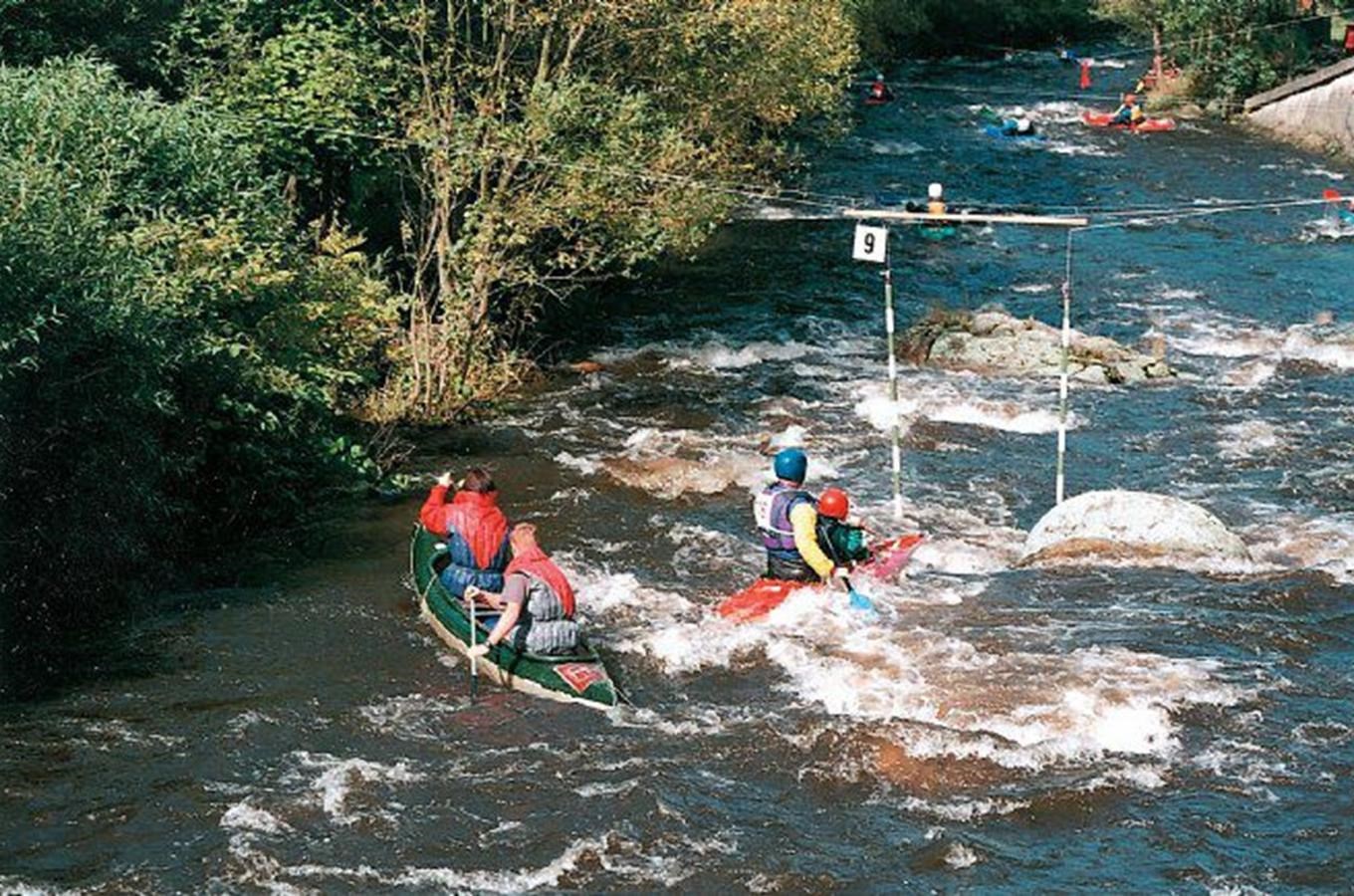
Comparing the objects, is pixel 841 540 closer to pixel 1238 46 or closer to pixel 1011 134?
pixel 1011 134

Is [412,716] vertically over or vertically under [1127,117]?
under

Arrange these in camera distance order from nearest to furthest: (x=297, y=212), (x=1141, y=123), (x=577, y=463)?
(x=577, y=463) → (x=297, y=212) → (x=1141, y=123)

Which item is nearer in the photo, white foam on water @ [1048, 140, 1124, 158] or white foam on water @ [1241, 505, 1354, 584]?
white foam on water @ [1241, 505, 1354, 584]

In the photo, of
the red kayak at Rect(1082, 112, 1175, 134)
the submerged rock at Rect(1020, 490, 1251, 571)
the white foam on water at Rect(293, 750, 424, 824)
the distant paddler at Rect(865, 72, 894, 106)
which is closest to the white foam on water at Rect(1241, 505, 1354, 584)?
the submerged rock at Rect(1020, 490, 1251, 571)

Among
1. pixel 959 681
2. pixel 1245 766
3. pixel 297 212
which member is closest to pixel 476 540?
pixel 959 681

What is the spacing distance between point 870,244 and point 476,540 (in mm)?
5755

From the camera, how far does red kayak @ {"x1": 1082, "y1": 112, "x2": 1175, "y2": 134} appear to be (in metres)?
40.9

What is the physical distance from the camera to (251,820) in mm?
11625

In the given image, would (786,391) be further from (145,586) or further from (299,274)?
(145,586)

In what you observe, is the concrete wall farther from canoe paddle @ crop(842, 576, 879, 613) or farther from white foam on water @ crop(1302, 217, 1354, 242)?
canoe paddle @ crop(842, 576, 879, 613)

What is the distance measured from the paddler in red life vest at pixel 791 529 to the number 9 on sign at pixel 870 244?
3430mm

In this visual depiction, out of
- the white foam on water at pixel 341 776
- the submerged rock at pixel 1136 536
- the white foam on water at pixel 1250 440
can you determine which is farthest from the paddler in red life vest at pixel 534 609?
the white foam on water at pixel 1250 440

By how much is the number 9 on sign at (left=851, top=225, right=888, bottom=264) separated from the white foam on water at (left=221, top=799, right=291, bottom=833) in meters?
8.78

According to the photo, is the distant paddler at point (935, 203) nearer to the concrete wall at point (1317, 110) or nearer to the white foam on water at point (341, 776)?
the concrete wall at point (1317, 110)
